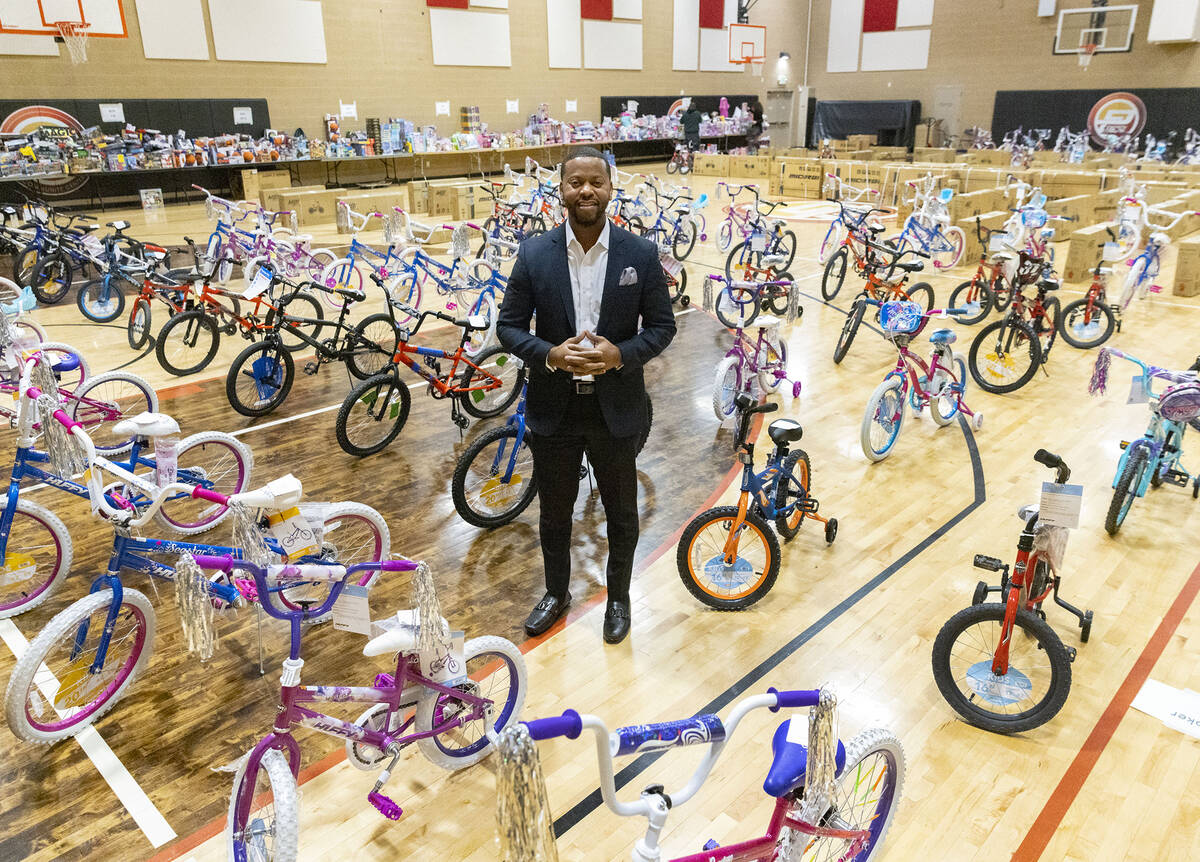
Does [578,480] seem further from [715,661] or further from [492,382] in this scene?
[492,382]

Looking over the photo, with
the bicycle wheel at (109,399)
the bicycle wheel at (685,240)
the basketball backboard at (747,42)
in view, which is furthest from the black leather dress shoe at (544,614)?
the basketball backboard at (747,42)

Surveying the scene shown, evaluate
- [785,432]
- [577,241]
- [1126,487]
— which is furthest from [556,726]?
[1126,487]

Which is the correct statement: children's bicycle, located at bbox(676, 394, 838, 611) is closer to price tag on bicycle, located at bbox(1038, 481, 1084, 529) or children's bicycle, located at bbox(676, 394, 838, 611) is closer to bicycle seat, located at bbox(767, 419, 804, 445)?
bicycle seat, located at bbox(767, 419, 804, 445)

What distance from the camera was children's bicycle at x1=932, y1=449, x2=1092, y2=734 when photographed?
107 inches

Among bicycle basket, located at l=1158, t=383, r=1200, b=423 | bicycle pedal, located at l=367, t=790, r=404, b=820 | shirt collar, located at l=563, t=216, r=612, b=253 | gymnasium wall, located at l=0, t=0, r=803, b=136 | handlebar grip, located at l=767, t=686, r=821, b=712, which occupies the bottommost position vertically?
bicycle pedal, located at l=367, t=790, r=404, b=820

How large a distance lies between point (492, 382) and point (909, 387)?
8.46 feet

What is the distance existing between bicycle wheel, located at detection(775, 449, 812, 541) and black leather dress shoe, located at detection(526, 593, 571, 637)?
110 centimetres

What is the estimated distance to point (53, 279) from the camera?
341 inches

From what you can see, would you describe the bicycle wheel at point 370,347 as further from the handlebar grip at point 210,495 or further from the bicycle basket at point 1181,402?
the bicycle basket at point 1181,402

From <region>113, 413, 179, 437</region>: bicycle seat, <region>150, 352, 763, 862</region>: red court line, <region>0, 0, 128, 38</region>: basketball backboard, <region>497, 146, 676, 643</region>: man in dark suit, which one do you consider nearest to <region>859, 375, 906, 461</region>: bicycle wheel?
<region>150, 352, 763, 862</region>: red court line

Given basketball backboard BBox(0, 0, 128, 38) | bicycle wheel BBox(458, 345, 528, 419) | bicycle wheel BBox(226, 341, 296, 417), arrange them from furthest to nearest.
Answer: basketball backboard BBox(0, 0, 128, 38), bicycle wheel BBox(226, 341, 296, 417), bicycle wheel BBox(458, 345, 528, 419)

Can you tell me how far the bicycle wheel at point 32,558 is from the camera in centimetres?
340

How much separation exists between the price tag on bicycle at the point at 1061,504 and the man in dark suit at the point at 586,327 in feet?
4.28

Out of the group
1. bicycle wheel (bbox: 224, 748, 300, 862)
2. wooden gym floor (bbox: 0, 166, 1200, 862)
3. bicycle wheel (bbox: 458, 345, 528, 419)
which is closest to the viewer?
bicycle wheel (bbox: 224, 748, 300, 862)
